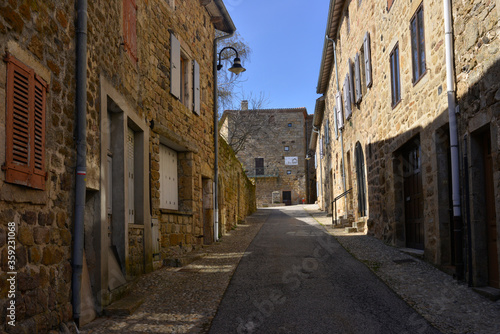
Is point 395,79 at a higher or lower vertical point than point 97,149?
higher

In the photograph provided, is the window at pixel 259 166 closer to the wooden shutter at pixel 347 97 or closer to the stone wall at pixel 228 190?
the stone wall at pixel 228 190

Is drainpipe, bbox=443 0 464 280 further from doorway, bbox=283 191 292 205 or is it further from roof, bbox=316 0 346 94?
doorway, bbox=283 191 292 205

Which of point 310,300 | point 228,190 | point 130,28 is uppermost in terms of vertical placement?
point 130,28

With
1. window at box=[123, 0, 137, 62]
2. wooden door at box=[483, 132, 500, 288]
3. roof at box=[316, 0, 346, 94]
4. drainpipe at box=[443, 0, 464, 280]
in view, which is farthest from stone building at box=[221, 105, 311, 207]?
wooden door at box=[483, 132, 500, 288]

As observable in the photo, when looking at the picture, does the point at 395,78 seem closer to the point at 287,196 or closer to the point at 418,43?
the point at 418,43

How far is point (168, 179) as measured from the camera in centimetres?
911

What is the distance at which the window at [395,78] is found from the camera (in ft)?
29.5

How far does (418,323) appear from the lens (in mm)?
4238

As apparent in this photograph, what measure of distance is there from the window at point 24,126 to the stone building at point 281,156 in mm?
35146

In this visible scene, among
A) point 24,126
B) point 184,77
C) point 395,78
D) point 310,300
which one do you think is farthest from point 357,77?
point 24,126

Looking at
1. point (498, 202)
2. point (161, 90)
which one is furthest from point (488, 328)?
point (161, 90)

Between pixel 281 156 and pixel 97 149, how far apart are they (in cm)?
3569

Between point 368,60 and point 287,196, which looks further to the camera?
point 287,196

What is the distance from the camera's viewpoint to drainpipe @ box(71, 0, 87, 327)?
4.22 m
